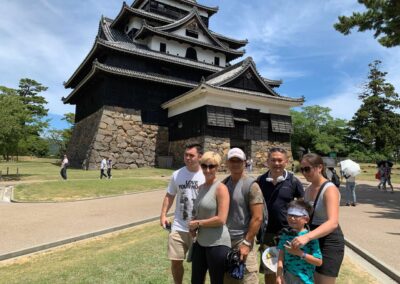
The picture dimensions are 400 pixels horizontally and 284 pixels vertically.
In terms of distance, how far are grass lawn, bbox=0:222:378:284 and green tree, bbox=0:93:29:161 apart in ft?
53.4

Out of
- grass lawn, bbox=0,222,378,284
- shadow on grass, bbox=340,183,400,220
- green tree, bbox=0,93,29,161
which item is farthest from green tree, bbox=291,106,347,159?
grass lawn, bbox=0,222,378,284

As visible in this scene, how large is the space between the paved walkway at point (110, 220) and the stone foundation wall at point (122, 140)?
13.8 m

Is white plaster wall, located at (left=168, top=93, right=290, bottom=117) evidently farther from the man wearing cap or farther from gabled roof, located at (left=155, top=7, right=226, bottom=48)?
the man wearing cap

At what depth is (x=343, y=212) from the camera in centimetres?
1020

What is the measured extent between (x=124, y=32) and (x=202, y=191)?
36.3 meters

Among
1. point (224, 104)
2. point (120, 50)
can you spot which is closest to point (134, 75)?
point (120, 50)

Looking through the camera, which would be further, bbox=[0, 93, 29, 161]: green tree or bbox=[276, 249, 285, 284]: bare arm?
bbox=[0, 93, 29, 161]: green tree

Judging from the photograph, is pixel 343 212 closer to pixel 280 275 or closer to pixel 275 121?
pixel 280 275

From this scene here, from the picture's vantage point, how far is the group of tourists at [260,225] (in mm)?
2891

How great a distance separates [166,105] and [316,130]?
86.4ft

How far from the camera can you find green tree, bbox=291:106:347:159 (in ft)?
146

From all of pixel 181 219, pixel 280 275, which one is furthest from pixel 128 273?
pixel 280 275

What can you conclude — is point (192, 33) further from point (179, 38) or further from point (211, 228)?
point (211, 228)

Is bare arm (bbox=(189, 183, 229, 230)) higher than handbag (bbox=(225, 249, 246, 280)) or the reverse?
higher
